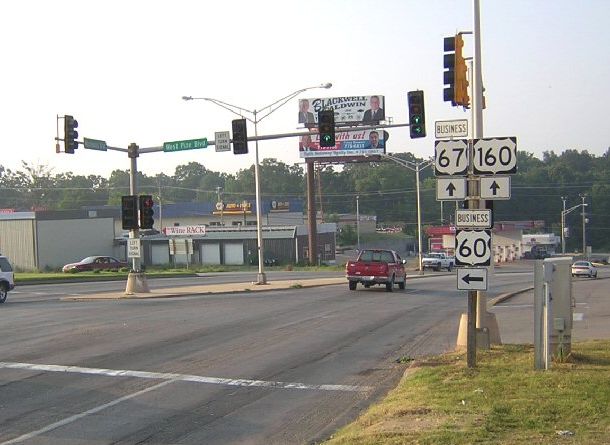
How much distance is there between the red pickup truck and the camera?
3419 cm

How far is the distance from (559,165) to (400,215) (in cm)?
3171

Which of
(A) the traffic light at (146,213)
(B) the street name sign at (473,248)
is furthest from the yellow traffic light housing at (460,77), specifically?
(A) the traffic light at (146,213)

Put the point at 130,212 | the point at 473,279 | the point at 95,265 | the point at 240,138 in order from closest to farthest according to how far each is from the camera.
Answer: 1. the point at 473,279
2. the point at 240,138
3. the point at 130,212
4. the point at 95,265

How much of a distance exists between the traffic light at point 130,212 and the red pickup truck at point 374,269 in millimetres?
9571

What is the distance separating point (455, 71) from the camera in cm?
1573

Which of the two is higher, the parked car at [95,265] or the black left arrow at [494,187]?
the black left arrow at [494,187]

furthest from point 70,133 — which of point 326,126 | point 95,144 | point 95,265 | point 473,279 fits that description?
point 95,265

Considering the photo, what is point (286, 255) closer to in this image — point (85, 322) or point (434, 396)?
point (85, 322)

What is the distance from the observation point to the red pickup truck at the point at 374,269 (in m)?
34.2

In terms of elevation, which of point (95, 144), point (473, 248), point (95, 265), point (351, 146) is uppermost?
point (351, 146)

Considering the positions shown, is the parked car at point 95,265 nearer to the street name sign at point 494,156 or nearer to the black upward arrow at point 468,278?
the street name sign at point 494,156

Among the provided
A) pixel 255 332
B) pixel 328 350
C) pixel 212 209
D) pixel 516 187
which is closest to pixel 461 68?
pixel 328 350

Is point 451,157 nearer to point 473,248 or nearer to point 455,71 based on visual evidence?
point 473,248

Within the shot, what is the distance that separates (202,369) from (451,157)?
549 cm
